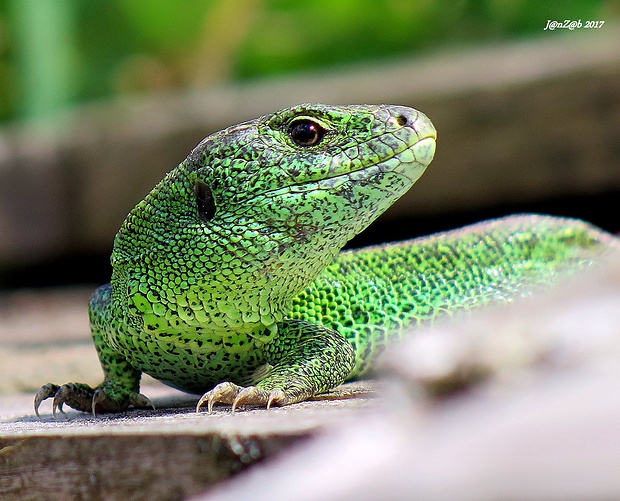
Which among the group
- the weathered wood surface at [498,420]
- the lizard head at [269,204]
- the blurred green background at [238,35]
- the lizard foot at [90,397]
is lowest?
the lizard foot at [90,397]

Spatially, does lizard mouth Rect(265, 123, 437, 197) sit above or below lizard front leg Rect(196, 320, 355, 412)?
above

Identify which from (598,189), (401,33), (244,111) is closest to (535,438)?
(598,189)

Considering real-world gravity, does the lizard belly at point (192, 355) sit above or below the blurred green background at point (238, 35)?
below

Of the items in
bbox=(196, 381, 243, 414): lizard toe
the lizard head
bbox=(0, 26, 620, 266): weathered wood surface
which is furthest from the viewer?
bbox=(0, 26, 620, 266): weathered wood surface

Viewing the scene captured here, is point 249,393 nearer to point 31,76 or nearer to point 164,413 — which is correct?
point 164,413

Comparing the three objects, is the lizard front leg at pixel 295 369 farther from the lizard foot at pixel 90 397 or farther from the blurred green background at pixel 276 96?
the blurred green background at pixel 276 96

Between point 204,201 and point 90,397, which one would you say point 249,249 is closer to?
point 204,201

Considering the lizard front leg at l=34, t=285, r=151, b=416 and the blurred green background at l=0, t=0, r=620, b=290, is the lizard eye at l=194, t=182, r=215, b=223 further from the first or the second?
the blurred green background at l=0, t=0, r=620, b=290

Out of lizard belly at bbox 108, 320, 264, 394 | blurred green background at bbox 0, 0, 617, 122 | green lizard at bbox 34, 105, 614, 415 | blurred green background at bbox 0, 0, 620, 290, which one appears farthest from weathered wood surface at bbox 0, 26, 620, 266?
lizard belly at bbox 108, 320, 264, 394

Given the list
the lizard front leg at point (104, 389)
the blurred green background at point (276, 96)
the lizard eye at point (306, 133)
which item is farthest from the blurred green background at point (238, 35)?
the lizard eye at point (306, 133)
